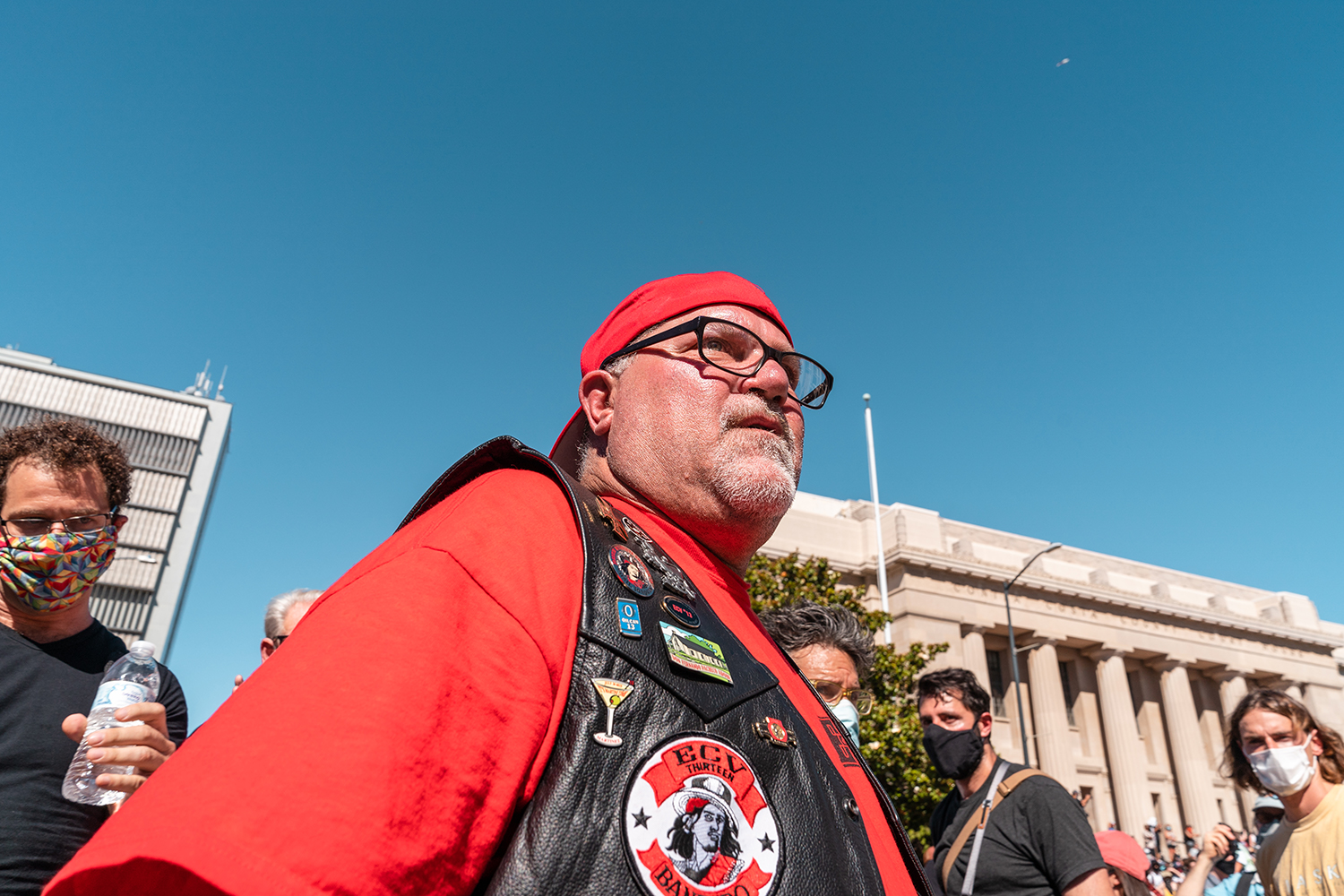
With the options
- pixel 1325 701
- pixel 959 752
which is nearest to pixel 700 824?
pixel 959 752

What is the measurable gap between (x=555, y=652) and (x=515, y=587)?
97mm

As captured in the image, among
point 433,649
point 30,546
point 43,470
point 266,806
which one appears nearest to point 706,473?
point 433,649

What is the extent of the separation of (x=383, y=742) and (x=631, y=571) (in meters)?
0.53

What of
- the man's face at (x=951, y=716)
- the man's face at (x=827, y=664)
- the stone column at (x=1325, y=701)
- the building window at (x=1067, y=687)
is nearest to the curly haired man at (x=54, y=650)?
the man's face at (x=827, y=664)

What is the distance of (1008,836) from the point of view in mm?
4094

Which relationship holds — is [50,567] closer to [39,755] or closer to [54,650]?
[54,650]

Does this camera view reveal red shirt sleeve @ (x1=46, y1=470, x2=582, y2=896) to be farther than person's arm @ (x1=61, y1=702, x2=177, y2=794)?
No

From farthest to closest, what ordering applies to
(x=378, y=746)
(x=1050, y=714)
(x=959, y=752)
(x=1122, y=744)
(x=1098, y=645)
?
1. (x=1098, y=645)
2. (x=1122, y=744)
3. (x=1050, y=714)
4. (x=959, y=752)
5. (x=378, y=746)

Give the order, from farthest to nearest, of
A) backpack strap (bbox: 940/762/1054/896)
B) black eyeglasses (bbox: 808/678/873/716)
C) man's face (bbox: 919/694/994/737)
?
black eyeglasses (bbox: 808/678/873/716), man's face (bbox: 919/694/994/737), backpack strap (bbox: 940/762/1054/896)

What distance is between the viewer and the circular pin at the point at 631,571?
1230 mm

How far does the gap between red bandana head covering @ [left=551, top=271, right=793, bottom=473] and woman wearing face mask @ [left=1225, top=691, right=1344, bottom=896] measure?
406cm

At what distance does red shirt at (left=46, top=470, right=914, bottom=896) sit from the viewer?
2.29 ft

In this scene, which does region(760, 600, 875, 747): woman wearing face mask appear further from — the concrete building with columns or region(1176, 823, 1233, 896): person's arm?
the concrete building with columns

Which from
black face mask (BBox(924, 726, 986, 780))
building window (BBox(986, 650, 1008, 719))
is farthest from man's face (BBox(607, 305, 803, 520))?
building window (BBox(986, 650, 1008, 719))
